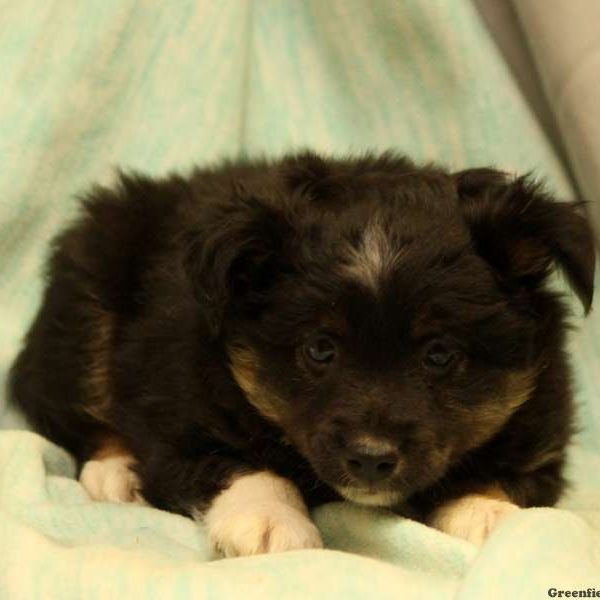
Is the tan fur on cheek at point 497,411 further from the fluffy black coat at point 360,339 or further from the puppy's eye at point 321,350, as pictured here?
the puppy's eye at point 321,350

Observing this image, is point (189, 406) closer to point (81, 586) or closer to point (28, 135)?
point (81, 586)

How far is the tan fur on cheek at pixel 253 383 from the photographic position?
3188 millimetres

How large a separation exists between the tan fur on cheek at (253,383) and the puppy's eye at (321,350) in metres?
0.19

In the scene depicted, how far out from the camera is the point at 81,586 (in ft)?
8.21

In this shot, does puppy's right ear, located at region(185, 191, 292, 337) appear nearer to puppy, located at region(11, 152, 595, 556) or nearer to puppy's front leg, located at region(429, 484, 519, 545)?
puppy, located at region(11, 152, 595, 556)

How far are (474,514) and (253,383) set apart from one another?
28.5 inches

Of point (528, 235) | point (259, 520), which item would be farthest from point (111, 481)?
point (528, 235)

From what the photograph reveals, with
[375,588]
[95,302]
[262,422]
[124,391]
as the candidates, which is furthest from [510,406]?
[95,302]

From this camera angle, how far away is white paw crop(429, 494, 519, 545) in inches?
119

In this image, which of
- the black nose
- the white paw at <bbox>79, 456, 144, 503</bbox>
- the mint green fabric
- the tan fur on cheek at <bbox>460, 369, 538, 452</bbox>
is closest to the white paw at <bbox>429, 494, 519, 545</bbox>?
the tan fur on cheek at <bbox>460, 369, 538, 452</bbox>

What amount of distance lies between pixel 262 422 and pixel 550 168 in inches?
74.0

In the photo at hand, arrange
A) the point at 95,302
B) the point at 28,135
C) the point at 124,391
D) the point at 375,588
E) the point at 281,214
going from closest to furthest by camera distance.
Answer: the point at 375,588 < the point at 281,214 < the point at 124,391 < the point at 95,302 < the point at 28,135

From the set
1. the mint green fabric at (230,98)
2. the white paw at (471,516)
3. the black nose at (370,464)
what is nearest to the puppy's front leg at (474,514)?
the white paw at (471,516)

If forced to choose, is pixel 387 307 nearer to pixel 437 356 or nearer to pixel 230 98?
pixel 437 356
